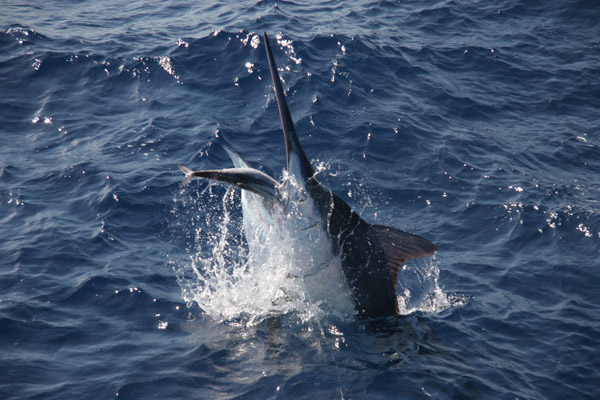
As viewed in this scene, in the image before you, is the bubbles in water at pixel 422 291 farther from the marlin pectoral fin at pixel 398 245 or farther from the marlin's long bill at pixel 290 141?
the marlin's long bill at pixel 290 141

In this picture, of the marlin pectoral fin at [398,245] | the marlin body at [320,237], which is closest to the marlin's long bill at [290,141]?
the marlin body at [320,237]

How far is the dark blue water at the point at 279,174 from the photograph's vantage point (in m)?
6.33

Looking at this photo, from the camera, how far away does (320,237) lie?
6.07 meters

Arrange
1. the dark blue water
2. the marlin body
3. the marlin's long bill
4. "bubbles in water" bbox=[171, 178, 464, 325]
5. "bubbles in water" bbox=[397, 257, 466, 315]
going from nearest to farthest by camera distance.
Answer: the marlin's long bill < the marlin body < the dark blue water < "bubbles in water" bbox=[171, 178, 464, 325] < "bubbles in water" bbox=[397, 257, 466, 315]

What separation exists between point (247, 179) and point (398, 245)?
1997 millimetres

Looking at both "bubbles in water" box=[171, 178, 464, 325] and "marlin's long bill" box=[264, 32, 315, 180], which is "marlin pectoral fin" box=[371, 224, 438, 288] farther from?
"marlin's long bill" box=[264, 32, 315, 180]

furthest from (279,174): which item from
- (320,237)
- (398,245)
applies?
(320,237)

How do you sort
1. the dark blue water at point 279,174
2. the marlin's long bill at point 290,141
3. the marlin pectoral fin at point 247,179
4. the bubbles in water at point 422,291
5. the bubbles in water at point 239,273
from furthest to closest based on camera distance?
the bubbles in water at point 422,291
the bubbles in water at point 239,273
the dark blue water at point 279,174
the marlin's long bill at point 290,141
the marlin pectoral fin at point 247,179

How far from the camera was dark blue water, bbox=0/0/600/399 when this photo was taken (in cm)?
633

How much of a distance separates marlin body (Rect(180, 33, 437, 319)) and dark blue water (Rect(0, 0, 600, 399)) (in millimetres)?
421

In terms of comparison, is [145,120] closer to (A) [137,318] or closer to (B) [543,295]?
(A) [137,318]

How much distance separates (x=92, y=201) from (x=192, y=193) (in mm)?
1731

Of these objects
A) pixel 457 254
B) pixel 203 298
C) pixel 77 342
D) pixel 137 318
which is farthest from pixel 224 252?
pixel 457 254

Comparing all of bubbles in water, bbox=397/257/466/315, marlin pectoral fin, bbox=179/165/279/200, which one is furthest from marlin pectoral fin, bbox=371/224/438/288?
marlin pectoral fin, bbox=179/165/279/200
